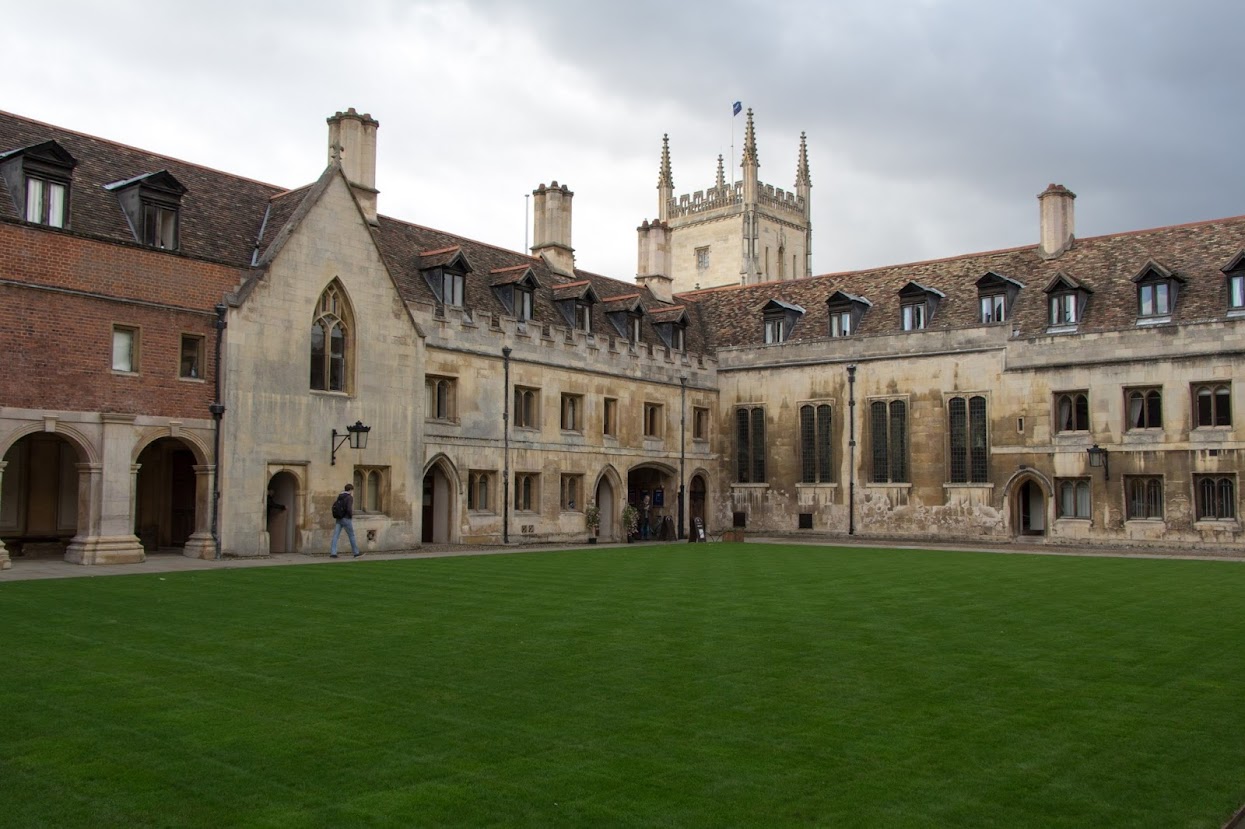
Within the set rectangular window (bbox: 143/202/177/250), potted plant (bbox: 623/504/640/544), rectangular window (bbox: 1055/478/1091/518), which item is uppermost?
rectangular window (bbox: 143/202/177/250)

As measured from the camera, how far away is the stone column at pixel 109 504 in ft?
72.4

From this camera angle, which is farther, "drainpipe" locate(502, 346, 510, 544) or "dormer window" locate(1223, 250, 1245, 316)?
"drainpipe" locate(502, 346, 510, 544)

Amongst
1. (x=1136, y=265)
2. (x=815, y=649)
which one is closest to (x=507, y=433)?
(x=1136, y=265)

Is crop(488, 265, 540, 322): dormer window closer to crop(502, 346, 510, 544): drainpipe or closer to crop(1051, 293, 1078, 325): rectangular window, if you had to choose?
crop(502, 346, 510, 544): drainpipe

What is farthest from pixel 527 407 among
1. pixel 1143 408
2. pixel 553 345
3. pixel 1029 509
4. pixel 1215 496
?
pixel 1215 496

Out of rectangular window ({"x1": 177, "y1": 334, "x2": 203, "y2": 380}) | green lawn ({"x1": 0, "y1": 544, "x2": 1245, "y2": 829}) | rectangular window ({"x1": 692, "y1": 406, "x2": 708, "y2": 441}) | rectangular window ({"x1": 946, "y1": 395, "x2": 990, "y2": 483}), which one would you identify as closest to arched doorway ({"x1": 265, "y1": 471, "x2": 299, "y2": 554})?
rectangular window ({"x1": 177, "y1": 334, "x2": 203, "y2": 380})

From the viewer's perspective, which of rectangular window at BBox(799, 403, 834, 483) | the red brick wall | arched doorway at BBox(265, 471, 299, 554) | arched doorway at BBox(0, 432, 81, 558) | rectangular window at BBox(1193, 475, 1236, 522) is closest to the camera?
the red brick wall

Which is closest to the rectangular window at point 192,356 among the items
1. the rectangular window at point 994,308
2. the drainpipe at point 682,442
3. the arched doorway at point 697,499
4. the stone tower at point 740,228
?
the drainpipe at point 682,442

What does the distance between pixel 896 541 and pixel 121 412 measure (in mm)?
23904

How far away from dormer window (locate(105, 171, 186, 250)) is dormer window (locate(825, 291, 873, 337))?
23.3 metres

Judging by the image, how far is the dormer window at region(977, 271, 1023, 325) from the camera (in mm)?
36938

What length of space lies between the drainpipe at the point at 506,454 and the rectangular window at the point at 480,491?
0.42m

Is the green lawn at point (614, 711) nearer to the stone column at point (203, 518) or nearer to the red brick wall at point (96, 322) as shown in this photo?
the red brick wall at point (96, 322)

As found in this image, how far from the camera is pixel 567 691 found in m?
9.11
